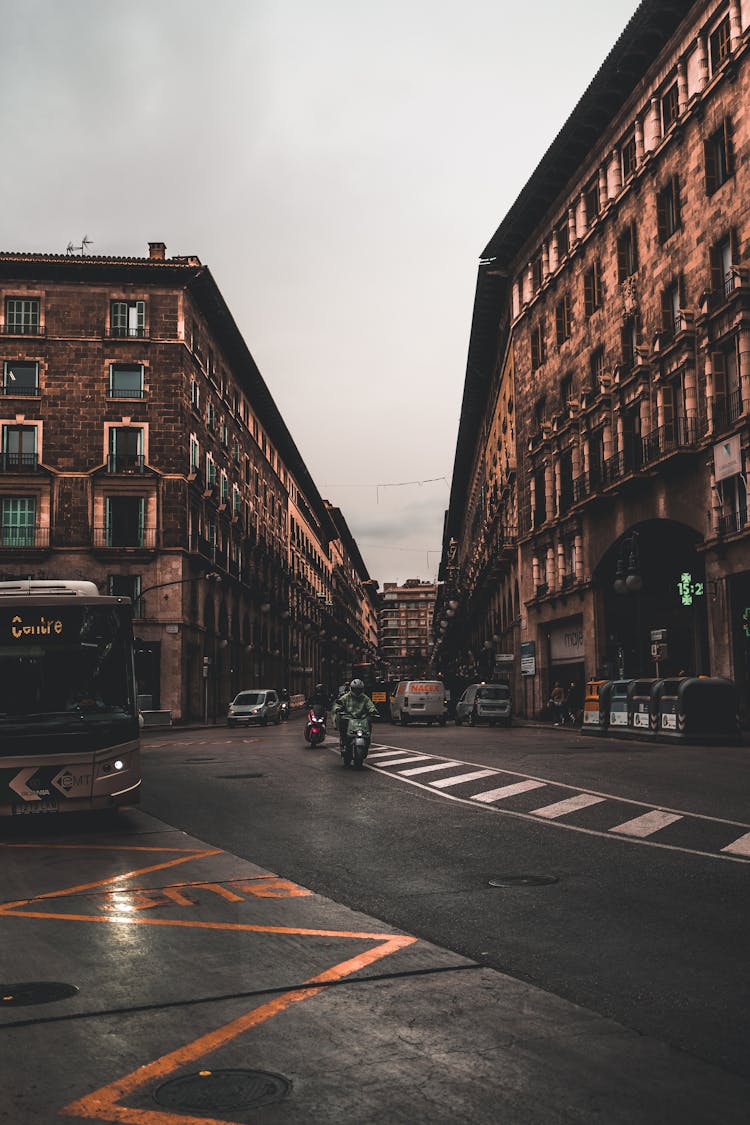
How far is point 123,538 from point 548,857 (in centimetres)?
4346

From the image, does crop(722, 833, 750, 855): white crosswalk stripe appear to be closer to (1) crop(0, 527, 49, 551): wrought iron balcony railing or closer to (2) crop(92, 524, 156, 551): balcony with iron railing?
(2) crop(92, 524, 156, 551): balcony with iron railing

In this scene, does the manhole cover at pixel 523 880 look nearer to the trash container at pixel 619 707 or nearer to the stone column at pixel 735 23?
the trash container at pixel 619 707

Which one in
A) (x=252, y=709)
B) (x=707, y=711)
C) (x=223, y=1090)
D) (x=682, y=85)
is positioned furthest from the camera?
(x=252, y=709)

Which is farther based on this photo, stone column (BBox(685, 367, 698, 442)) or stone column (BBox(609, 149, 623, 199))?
stone column (BBox(609, 149, 623, 199))

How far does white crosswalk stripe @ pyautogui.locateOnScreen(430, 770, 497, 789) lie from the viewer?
17000 mm

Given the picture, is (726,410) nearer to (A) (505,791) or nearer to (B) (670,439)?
(B) (670,439)

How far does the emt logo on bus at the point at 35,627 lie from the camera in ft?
44.6

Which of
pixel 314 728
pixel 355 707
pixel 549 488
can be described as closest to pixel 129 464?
pixel 549 488

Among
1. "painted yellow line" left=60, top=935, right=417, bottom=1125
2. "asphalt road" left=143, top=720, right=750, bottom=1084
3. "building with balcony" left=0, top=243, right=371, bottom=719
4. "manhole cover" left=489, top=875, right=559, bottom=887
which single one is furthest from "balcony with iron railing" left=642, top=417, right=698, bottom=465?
"painted yellow line" left=60, top=935, right=417, bottom=1125

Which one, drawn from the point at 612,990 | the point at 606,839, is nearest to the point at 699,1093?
the point at 612,990

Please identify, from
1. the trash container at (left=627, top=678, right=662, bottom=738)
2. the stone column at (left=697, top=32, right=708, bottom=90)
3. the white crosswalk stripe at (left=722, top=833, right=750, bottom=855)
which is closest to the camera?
the white crosswalk stripe at (left=722, top=833, right=750, bottom=855)

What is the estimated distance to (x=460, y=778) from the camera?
59.2 feet

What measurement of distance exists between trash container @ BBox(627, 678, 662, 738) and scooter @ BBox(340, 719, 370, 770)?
35.2 feet

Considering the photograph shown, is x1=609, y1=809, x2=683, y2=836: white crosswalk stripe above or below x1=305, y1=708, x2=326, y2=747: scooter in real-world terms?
below
